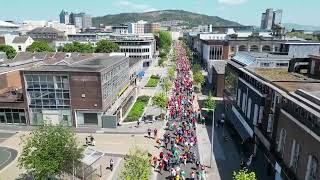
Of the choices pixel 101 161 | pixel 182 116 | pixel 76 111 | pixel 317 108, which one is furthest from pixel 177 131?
pixel 317 108

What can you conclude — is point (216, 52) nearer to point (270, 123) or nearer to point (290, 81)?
point (290, 81)

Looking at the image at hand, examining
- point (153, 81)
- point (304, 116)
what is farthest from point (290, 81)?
point (153, 81)

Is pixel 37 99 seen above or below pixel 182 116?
above

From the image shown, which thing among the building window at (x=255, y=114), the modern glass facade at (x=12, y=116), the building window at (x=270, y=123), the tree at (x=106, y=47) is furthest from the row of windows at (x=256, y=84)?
the tree at (x=106, y=47)

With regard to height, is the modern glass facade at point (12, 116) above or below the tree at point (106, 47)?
below

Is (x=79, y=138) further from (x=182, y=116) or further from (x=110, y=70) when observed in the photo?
(x=182, y=116)

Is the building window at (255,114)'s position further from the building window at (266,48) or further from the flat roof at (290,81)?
the building window at (266,48)
